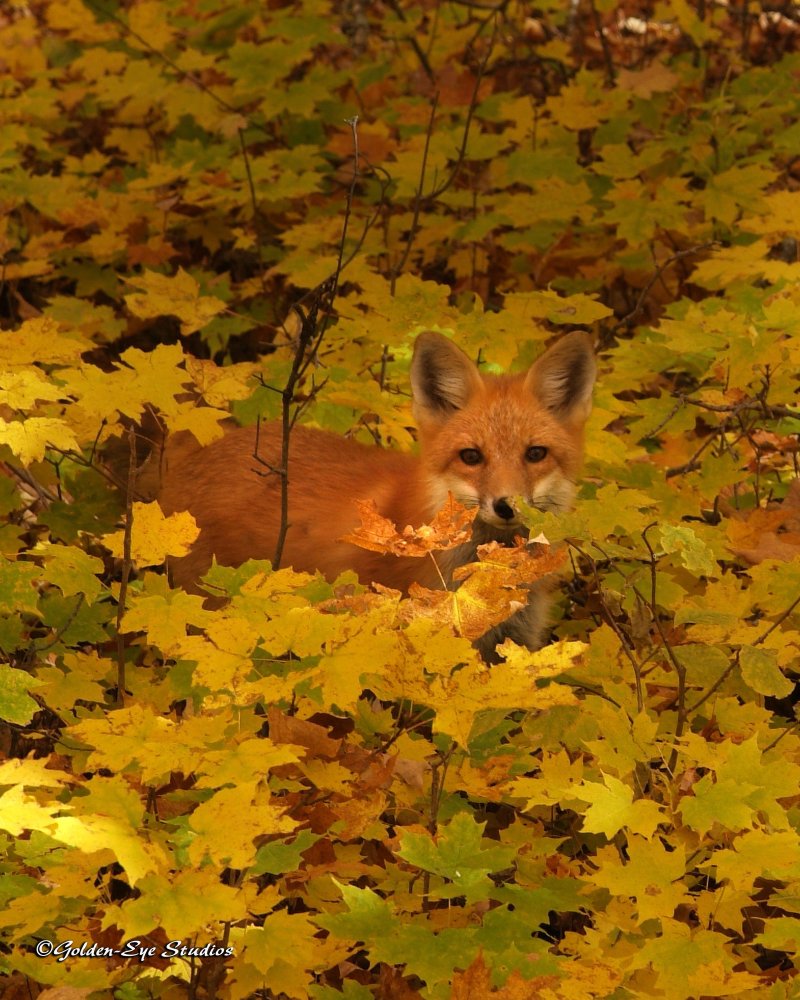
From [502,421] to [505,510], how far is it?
54 centimetres

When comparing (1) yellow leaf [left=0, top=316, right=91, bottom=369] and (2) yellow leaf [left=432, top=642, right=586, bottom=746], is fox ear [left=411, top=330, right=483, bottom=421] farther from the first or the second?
(2) yellow leaf [left=432, top=642, right=586, bottom=746]

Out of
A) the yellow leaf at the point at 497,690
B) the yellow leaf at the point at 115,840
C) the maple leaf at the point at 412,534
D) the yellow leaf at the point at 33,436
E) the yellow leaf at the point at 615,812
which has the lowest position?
the yellow leaf at the point at 115,840

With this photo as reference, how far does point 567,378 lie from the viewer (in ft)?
16.3

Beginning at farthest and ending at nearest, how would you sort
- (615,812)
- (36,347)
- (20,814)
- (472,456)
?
(472,456) < (36,347) < (615,812) < (20,814)

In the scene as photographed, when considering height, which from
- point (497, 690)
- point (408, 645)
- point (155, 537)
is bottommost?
point (497, 690)

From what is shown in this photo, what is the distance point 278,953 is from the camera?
2656 mm

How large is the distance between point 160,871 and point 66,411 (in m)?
2.41

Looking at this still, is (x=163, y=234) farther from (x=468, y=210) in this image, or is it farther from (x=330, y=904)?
(x=330, y=904)

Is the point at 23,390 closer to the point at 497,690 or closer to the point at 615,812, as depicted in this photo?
the point at 497,690

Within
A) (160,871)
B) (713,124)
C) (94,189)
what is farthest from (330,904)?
(94,189)

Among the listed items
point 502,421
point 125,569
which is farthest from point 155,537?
point 502,421

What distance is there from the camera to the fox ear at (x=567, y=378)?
4.88m

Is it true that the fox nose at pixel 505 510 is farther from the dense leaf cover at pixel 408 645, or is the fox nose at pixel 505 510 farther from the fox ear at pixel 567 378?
the fox ear at pixel 567 378

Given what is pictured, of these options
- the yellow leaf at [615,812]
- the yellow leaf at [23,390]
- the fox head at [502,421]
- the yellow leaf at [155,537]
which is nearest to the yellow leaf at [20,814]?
the yellow leaf at [155,537]
